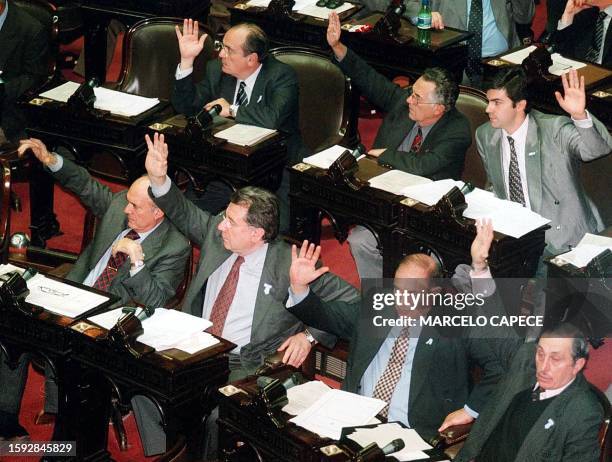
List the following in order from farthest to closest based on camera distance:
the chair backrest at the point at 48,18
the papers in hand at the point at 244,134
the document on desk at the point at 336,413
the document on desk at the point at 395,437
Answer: the chair backrest at the point at 48,18 → the papers in hand at the point at 244,134 → the document on desk at the point at 336,413 → the document on desk at the point at 395,437

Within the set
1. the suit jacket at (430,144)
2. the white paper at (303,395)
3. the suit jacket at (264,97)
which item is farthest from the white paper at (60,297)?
the suit jacket at (430,144)

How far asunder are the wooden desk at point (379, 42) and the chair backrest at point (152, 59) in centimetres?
68

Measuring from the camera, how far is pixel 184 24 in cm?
694

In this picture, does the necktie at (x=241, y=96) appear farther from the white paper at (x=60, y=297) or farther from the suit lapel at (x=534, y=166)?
the white paper at (x=60, y=297)

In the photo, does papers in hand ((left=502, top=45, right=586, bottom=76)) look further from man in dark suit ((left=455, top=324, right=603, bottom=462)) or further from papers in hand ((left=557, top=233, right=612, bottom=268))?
man in dark suit ((left=455, top=324, right=603, bottom=462))

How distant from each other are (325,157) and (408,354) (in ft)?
5.20

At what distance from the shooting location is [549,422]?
14.5ft

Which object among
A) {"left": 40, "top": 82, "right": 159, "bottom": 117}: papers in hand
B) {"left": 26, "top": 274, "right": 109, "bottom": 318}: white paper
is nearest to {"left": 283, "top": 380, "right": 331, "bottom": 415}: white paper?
{"left": 26, "top": 274, "right": 109, "bottom": 318}: white paper

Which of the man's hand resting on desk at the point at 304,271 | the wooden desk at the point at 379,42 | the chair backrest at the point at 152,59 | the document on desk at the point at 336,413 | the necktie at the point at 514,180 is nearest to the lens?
the document on desk at the point at 336,413

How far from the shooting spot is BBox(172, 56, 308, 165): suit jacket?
6.82m

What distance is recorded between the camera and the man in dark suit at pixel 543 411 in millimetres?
4340

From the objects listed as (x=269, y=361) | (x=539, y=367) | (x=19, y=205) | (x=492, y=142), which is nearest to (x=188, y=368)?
(x=269, y=361)

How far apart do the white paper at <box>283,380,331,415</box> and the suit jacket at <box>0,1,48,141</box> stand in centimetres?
347

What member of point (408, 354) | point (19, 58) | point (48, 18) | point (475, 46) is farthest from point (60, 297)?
point (475, 46)
